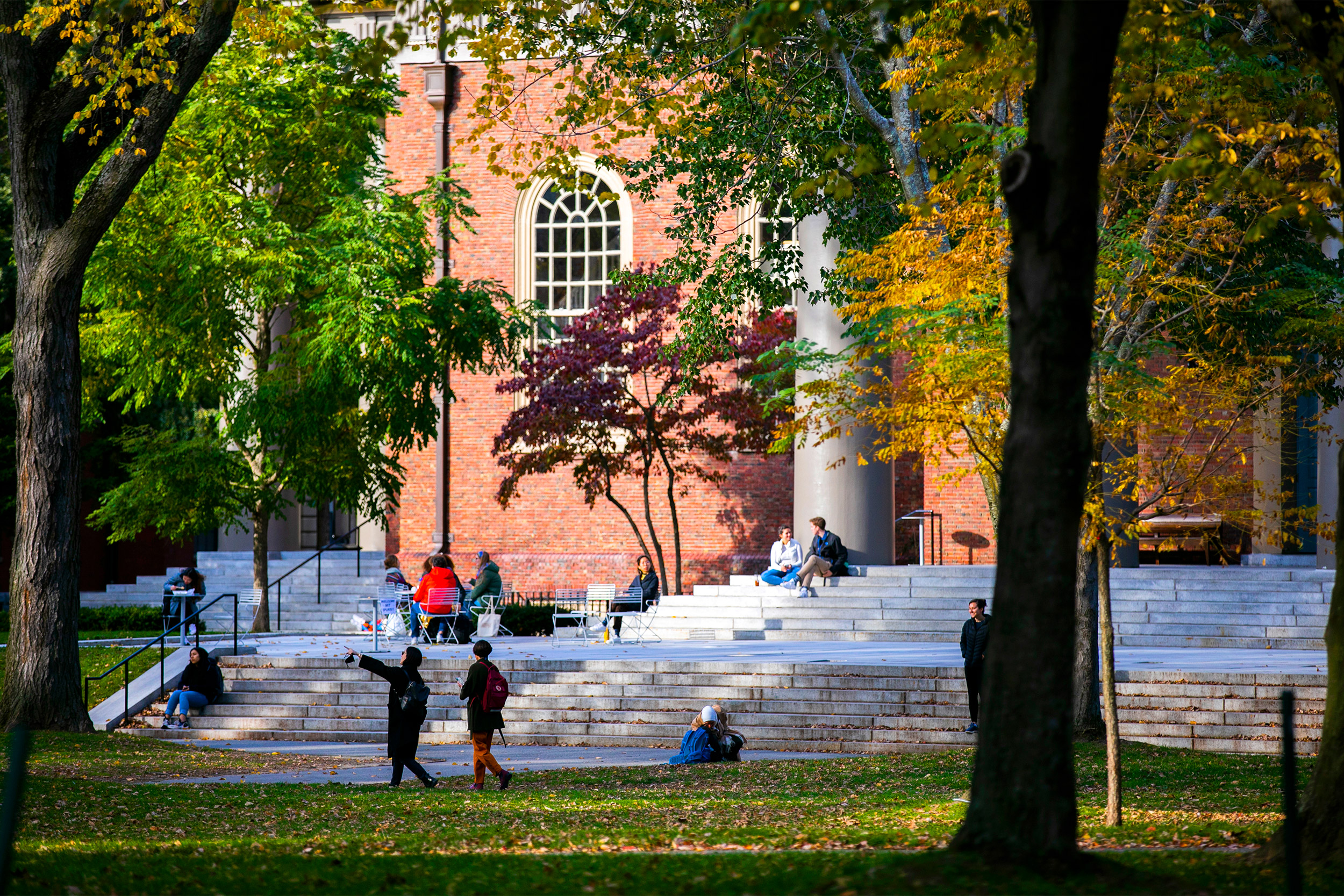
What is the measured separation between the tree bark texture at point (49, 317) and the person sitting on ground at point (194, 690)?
1883 millimetres

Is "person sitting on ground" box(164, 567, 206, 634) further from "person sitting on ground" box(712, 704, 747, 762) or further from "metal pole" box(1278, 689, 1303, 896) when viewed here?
"metal pole" box(1278, 689, 1303, 896)

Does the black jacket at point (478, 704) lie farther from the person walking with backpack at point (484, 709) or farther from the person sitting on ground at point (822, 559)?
the person sitting on ground at point (822, 559)

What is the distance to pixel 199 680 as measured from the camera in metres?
17.1

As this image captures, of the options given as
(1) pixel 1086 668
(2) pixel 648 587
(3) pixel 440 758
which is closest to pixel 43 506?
(3) pixel 440 758

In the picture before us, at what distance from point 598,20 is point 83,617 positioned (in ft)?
62.1

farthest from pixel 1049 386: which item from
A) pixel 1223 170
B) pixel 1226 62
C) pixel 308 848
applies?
pixel 1226 62

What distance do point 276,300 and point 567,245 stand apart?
9719 mm

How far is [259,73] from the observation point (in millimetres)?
21578

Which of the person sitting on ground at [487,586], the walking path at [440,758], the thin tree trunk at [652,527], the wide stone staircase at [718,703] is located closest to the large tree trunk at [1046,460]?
the walking path at [440,758]

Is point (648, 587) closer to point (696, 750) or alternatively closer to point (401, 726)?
point (696, 750)

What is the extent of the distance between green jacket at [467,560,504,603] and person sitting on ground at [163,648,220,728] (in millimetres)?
4957

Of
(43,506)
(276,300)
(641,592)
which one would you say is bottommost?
(641,592)

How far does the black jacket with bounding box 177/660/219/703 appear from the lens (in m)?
17.1

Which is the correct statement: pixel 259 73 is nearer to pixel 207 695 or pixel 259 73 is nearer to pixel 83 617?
pixel 207 695
